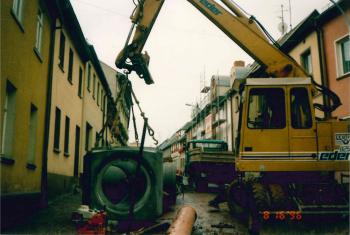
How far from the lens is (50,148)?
44.1 feet

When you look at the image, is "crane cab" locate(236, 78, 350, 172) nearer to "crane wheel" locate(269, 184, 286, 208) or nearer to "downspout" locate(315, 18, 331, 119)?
"crane wheel" locate(269, 184, 286, 208)

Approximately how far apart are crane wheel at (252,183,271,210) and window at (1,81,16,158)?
204 inches

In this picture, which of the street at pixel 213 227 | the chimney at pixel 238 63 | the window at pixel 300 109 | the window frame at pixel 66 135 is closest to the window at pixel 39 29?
the street at pixel 213 227

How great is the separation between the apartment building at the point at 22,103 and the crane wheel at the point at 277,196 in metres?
5.10

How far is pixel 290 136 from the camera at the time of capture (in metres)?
8.48

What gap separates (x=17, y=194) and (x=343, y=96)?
1191cm

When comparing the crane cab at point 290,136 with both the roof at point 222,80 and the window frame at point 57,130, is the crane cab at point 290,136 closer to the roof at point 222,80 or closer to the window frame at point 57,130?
the window frame at point 57,130

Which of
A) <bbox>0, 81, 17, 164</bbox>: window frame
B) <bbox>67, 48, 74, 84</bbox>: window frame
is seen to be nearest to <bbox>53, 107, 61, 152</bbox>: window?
<bbox>67, 48, 74, 84</bbox>: window frame

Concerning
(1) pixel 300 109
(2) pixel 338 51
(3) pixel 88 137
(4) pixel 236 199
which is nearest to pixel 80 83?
(3) pixel 88 137

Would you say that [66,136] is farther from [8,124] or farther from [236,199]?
[236,199]

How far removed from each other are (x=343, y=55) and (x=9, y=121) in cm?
1256

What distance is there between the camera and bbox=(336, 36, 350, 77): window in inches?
623

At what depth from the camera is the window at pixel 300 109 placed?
8.52 meters

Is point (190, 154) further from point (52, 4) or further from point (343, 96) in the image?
point (52, 4)
